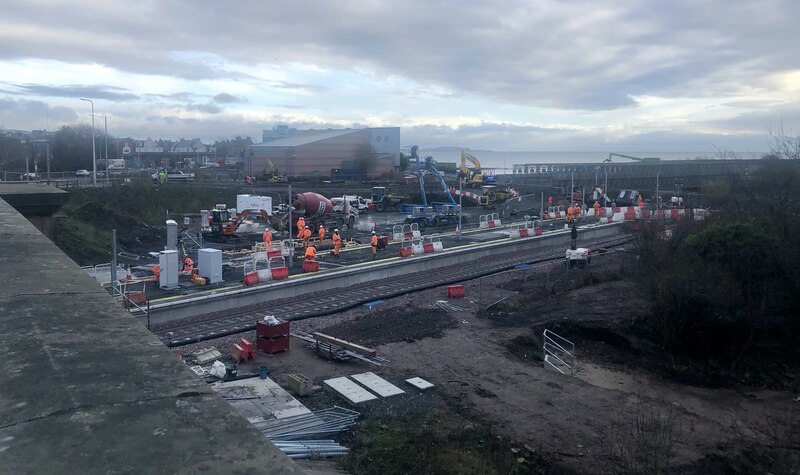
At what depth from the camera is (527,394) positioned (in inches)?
495

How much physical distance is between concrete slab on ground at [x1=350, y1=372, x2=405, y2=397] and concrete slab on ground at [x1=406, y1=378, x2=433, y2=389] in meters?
0.37

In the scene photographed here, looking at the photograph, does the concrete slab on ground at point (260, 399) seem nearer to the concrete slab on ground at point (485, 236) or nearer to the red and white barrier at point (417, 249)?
the red and white barrier at point (417, 249)

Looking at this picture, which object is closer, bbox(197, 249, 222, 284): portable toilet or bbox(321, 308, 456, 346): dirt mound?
bbox(321, 308, 456, 346): dirt mound

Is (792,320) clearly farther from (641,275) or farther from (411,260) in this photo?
(411,260)

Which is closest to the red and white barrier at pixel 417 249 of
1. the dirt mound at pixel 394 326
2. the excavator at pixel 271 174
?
the dirt mound at pixel 394 326

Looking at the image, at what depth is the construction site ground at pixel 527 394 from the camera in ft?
32.2

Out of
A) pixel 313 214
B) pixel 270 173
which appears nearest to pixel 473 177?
pixel 270 173

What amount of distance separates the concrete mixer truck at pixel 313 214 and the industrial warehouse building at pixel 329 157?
34982 mm

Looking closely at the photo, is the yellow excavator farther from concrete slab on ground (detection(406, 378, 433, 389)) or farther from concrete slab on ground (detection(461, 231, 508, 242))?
concrete slab on ground (detection(406, 378, 433, 389))

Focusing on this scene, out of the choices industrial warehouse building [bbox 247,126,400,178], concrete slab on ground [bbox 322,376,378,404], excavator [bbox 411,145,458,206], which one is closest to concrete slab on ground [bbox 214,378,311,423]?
concrete slab on ground [bbox 322,376,378,404]

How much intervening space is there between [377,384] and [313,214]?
76.1ft

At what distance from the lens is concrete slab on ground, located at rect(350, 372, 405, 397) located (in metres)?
11.7

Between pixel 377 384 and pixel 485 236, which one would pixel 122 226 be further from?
pixel 377 384

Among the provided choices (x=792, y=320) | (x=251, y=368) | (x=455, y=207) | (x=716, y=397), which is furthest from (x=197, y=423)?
(x=455, y=207)
